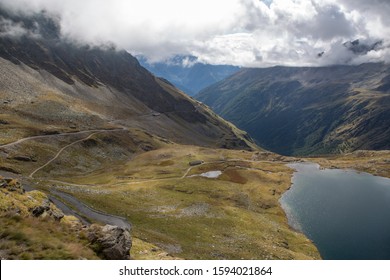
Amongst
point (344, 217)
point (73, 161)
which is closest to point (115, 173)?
point (73, 161)

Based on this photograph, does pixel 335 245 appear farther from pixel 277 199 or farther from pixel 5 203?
pixel 5 203

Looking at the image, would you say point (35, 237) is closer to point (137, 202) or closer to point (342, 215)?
point (137, 202)

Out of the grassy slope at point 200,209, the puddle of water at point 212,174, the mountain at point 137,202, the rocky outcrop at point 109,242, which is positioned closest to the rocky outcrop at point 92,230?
the rocky outcrop at point 109,242

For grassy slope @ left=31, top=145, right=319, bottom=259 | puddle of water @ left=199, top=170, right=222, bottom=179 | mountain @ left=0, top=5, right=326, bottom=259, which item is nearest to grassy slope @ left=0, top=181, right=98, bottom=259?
mountain @ left=0, top=5, right=326, bottom=259

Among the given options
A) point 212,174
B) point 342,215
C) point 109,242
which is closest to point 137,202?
point 212,174

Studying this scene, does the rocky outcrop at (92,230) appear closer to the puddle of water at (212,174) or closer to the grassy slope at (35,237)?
the grassy slope at (35,237)


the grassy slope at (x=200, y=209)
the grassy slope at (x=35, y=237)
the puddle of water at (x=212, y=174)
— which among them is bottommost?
the grassy slope at (x=35, y=237)

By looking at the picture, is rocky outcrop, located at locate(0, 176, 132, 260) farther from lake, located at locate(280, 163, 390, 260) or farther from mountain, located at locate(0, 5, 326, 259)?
lake, located at locate(280, 163, 390, 260)

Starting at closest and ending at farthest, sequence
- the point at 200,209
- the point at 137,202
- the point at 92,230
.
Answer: the point at 92,230
the point at 137,202
the point at 200,209
